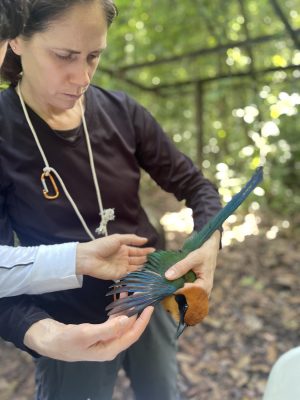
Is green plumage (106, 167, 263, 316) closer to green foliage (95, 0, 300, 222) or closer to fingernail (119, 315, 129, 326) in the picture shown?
fingernail (119, 315, 129, 326)

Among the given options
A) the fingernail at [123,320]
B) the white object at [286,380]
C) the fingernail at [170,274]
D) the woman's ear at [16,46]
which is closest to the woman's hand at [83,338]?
the fingernail at [123,320]

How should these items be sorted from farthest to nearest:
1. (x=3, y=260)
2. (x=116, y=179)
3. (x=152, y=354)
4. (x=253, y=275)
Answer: (x=253, y=275)
(x=152, y=354)
(x=116, y=179)
(x=3, y=260)

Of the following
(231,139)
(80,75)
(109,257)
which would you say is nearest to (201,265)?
(109,257)

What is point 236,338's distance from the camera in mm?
2602

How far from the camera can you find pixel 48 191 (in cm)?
113

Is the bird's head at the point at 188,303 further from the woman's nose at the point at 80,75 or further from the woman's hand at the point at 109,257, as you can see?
the woman's nose at the point at 80,75

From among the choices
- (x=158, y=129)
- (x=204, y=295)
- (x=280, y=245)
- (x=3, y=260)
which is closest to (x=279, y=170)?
(x=280, y=245)

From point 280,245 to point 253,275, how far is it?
0.51 meters

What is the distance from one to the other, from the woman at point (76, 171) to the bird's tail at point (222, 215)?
0.03 m

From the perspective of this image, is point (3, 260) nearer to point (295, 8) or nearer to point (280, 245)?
point (280, 245)

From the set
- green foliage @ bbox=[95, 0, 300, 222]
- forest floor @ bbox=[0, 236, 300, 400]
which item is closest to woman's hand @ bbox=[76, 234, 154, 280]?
forest floor @ bbox=[0, 236, 300, 400]

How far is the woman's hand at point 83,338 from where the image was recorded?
93 cm

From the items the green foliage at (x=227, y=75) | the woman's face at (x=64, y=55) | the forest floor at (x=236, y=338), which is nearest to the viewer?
the woman's face at (x=64, y=55)

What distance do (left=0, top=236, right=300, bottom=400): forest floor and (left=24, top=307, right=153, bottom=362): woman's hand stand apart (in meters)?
1.43
